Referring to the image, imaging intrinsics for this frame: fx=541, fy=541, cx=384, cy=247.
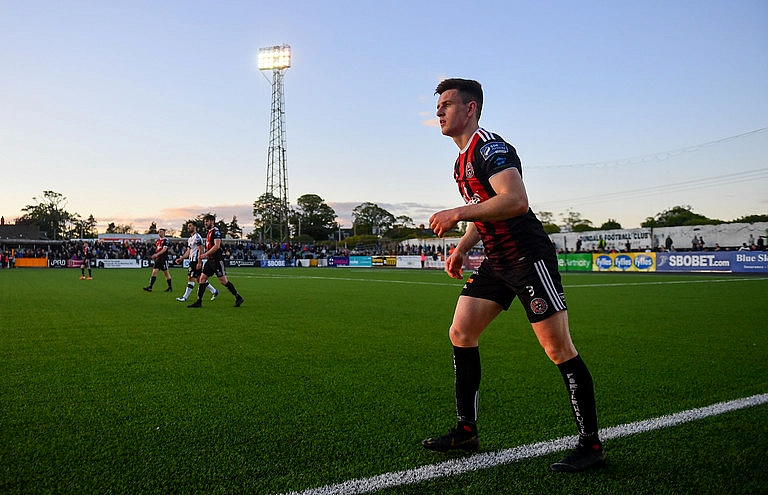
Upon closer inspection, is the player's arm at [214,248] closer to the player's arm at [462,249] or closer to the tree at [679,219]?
the player's arm at [462,249]

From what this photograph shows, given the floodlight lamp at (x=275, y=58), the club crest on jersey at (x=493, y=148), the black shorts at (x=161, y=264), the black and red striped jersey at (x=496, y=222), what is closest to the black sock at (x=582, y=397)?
the black and red striped jersey at (x=496, y=222)

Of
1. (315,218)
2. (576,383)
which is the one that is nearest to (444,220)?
(576,383)

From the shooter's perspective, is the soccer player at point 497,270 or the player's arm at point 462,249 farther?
the player's arm at point 462,249

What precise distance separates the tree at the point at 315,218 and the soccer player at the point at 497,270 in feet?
399

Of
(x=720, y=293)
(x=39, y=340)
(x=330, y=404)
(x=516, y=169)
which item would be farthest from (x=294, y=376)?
(x=720, y=293)

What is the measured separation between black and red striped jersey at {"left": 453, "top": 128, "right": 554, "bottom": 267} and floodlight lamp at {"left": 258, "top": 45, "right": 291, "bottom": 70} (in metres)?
63.2

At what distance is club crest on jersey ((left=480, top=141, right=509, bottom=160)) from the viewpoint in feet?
10.2

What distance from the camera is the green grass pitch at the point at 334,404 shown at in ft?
9.55

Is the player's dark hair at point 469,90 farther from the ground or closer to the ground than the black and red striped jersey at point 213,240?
farther from the ground

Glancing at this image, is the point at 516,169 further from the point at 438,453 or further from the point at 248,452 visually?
the point at 248,452

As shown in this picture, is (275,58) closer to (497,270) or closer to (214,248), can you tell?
(214,248)

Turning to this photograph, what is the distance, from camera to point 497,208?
9.39 ft

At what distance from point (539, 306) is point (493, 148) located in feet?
3.11

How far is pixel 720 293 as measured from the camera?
15531 mm
